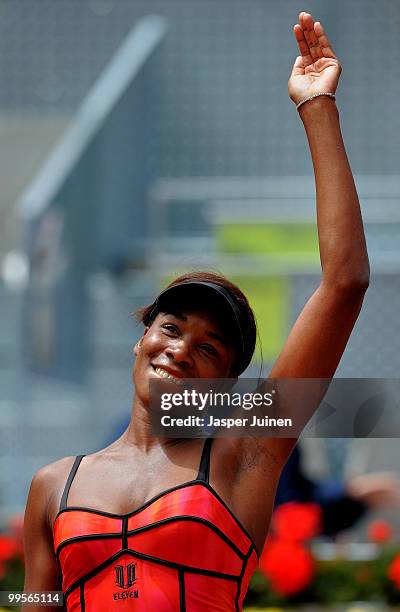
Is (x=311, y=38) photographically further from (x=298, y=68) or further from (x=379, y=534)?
(x=379, y=534)

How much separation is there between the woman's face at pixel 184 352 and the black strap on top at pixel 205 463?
0.24ft

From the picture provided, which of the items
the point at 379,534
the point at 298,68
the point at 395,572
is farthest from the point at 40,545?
the point at 379,534

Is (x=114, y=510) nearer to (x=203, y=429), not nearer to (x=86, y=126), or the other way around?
(x=203, y=429)

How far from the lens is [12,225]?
608 centimetres

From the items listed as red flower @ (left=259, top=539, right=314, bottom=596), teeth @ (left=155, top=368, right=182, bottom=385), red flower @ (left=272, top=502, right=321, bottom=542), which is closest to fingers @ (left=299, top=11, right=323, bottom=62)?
teeth @ (left=155, top=368, right=182, bottom=385)

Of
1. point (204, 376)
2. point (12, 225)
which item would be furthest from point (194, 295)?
point (12, 225)

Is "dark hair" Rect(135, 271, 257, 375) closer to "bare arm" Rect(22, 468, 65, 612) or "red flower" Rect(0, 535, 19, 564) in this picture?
"bare arm" Rect(22, 468, 65, 612)

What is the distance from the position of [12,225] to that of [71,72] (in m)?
1.08

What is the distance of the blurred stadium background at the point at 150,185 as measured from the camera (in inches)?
189

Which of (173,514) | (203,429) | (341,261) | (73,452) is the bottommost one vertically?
(173,514)

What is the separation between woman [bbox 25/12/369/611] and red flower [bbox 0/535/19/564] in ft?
4.27

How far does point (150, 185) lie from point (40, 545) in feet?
15.2

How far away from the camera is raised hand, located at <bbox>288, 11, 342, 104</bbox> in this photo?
1229mm

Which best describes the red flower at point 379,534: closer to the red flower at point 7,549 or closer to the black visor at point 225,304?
the red flower at point 7,549
